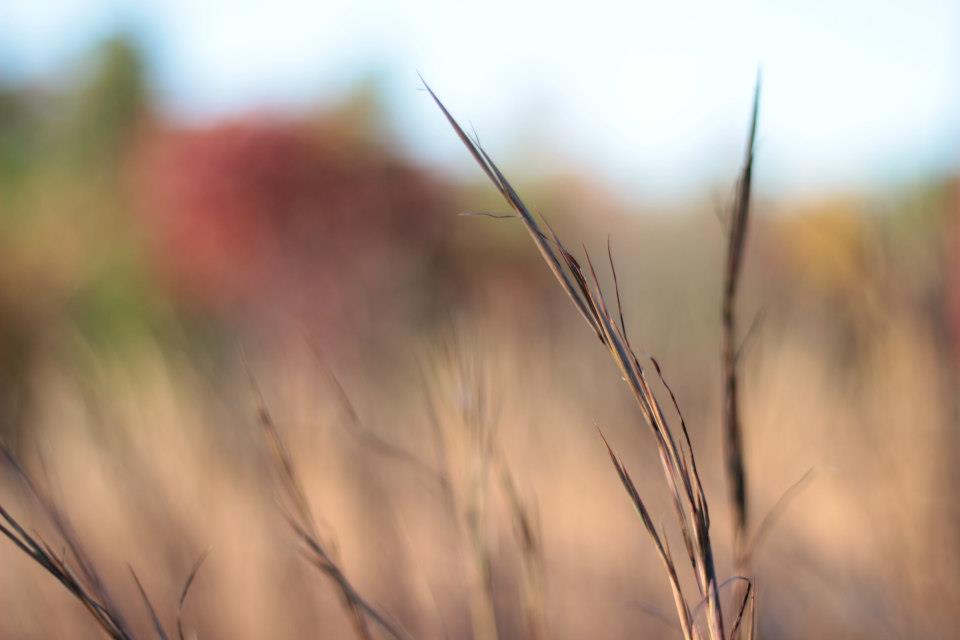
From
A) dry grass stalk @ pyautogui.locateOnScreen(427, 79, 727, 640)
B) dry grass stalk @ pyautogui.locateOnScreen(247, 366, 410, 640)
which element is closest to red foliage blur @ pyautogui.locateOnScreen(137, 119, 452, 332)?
dry grass stalk @ pyautogui.locateOnScreen(247, 366, 410, 640)

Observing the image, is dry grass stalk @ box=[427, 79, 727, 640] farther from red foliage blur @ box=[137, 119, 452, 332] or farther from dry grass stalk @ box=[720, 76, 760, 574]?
red foliage blur @ box=[137, 119, 452, 332]

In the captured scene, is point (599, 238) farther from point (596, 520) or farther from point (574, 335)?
point (596, 520)

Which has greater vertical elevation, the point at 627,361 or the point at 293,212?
the point at 293,212

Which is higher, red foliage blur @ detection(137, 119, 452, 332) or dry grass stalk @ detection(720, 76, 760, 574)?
red foliage blur @ detection(137, 119, 452, 332)

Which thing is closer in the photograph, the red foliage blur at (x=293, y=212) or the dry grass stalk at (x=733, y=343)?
the dry grass stalk at (x=733, y=343)

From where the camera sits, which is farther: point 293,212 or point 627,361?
point 293,212

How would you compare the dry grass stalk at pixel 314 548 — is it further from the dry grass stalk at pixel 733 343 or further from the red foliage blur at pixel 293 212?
the red foliage blur at pixel 293 212

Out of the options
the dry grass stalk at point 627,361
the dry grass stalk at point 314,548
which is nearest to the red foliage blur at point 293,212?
the dry grass stalk at point 314,548

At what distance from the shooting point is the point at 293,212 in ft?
16.6

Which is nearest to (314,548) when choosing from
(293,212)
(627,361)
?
(627,361)

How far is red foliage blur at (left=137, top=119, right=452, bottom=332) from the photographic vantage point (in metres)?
4.81

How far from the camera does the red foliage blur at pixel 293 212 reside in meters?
4.81

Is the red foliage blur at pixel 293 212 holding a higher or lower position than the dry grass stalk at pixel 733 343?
higher

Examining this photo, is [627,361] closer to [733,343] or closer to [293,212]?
[733,343]
